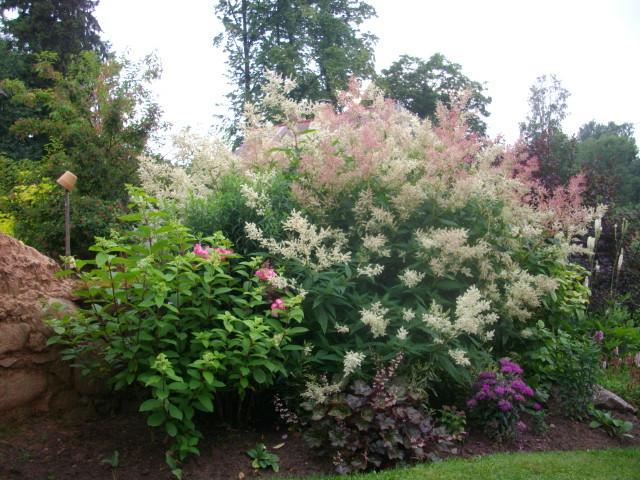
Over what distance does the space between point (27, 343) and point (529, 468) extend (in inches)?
156

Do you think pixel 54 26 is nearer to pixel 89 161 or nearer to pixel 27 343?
pixel 89 161

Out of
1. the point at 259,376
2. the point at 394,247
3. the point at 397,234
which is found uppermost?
the point at 397,234

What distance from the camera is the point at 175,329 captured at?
4.15 m

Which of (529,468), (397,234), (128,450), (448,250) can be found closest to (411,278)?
(448,250)

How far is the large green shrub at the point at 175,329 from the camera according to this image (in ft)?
12.8

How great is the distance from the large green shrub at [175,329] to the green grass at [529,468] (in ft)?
3.26

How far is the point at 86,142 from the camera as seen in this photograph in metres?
10.0

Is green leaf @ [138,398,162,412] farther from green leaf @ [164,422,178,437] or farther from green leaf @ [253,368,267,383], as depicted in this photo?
green leaf @ [253,368,267,383]

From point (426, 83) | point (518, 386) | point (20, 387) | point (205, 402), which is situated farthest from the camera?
point (426, 83)

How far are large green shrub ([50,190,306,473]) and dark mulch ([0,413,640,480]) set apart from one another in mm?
214

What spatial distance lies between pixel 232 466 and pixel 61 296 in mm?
2107

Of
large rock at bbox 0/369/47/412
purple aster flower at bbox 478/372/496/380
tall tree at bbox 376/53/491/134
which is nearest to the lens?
large rock at bbox 0/369/47/412

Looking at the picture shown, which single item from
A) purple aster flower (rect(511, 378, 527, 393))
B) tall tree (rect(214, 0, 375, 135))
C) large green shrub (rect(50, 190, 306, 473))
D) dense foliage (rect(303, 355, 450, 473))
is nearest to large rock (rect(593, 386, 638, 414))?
purple aster flower (rect(511, 378, 527, 393))

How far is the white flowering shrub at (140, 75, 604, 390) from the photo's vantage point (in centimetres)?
458
